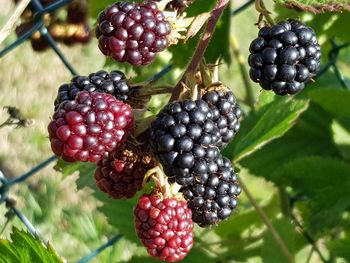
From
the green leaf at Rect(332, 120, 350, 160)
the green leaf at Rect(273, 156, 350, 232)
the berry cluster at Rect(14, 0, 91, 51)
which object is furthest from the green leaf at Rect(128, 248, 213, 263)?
the berry cluster at Rect(14, 0, 91, 51)

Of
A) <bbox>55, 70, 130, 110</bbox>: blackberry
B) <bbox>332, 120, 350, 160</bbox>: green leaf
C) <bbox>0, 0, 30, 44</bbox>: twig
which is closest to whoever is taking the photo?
<bbox>55, 70, 130, 110</bbox>: blackberry

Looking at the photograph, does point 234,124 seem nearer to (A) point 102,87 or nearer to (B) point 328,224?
(A) point 102,87

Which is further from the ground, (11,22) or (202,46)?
(11,22)

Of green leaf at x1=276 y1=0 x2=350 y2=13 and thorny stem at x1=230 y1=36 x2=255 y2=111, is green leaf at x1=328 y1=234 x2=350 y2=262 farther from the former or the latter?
green leaf at x1=276 y1=0 x2=350 y2=13

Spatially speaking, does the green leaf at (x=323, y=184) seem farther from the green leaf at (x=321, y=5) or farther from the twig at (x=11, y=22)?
the twig at (x=11, y=22)

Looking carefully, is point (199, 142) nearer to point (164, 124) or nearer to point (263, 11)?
point (164, 124)

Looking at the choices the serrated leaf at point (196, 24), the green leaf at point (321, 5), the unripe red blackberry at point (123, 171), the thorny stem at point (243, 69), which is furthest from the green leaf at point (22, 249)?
the thorny stem at point (243, 69)

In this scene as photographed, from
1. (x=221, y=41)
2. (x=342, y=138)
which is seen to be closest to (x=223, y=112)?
(x=221, y=41)

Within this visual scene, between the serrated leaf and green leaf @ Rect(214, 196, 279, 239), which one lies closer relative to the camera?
the serrated leaf
